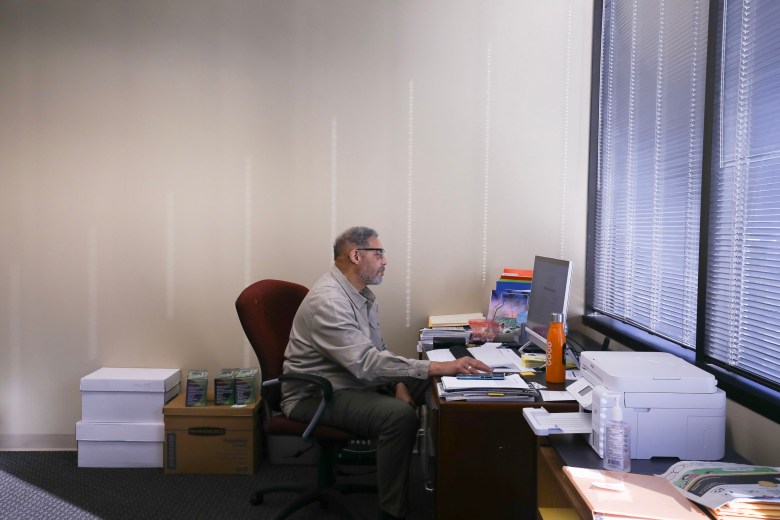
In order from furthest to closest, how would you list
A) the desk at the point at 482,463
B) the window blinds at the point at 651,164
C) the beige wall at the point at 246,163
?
the beige wall at the point at 246,163
the window blinds at the point at 651,164
the desk at the point at 482,463

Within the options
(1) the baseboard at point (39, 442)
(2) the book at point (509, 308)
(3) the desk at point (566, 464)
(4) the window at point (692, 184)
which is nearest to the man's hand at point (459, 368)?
(3) the desk at point (566, 464)

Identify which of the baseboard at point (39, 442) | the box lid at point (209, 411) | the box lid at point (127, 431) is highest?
the box lid at point (209, 411)

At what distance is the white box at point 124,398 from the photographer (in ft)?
10.9

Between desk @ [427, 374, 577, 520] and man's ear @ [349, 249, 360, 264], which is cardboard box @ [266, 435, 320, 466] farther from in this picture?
desk @ [427, 374, 577, 520]

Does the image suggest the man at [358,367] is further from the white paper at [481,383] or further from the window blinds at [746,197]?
the window blinds at [746,197]

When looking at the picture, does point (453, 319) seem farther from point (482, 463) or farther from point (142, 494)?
point (142, 494)

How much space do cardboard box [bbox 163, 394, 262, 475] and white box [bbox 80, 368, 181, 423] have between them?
0.37 feet

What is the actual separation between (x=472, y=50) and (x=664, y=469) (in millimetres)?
2599

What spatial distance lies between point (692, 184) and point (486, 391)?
3.45 feet

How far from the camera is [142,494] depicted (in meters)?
3.01

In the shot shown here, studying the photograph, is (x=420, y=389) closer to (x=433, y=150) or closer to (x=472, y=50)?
(x=433, y=150)

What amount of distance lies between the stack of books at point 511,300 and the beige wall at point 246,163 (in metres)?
0.29

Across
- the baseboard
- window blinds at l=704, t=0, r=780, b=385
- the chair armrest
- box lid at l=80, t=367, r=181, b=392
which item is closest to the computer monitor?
window blinds at l=704, t=0, r=780, b=385

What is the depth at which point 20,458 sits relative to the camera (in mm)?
3461
